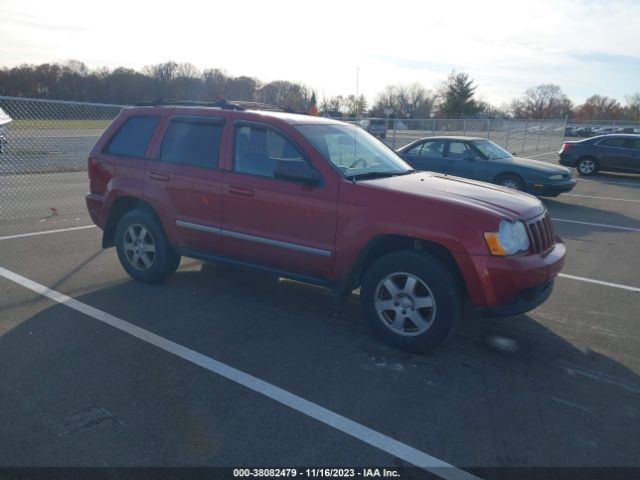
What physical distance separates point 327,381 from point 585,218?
9.26 meters

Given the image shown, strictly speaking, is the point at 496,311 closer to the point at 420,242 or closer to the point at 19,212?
the point at 420,242

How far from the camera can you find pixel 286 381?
157 inches

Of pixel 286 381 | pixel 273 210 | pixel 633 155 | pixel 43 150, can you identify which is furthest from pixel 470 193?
pixel 633 155

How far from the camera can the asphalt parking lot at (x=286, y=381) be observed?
319 centimetres

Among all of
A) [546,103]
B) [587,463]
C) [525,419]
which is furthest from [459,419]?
[546,103]

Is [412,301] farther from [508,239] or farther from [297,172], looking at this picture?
[297,172]

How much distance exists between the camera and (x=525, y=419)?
3584mm

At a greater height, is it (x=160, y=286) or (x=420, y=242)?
(x=420, y=242)

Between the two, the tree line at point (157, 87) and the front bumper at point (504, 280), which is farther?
the tree line at point (157, 87)

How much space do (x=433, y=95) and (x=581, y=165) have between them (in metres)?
51.0

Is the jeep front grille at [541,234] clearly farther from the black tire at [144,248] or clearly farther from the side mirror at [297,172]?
the black tire at [144,248]

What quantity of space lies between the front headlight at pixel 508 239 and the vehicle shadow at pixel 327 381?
911 millimetres

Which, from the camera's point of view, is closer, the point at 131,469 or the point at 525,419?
the point at 131,469

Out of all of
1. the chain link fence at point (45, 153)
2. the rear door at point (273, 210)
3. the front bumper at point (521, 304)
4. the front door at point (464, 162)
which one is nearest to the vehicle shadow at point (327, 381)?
the front bumper at point (521, 304)
